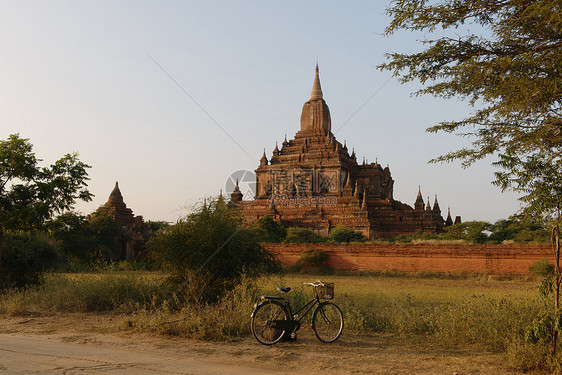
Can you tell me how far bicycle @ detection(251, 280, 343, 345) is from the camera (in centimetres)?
679

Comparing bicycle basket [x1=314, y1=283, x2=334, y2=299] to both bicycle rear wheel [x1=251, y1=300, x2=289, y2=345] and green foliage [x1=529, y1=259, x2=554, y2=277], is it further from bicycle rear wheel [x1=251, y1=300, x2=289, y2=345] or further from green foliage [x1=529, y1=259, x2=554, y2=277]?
green foliage [x1=529, y1=259, x2=554, y2=277]

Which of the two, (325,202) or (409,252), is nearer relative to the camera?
(409,252)

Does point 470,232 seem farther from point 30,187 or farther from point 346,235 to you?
→ point 30,187

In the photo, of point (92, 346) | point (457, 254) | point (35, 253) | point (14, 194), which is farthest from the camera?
point (457, 254)

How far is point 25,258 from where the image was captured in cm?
1260

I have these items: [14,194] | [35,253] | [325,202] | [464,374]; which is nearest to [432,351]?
[464,374]

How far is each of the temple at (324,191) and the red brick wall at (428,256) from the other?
37.2 feet

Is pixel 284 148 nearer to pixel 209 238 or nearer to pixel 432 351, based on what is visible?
pixel 209 238

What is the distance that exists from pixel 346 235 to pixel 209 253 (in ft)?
87.2

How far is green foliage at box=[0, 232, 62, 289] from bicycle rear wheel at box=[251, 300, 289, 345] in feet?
25.9

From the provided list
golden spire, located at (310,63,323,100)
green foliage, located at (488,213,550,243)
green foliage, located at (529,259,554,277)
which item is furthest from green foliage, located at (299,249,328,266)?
golden spire, located at (310,63,323,100)

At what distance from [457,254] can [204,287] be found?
17614 millimetres

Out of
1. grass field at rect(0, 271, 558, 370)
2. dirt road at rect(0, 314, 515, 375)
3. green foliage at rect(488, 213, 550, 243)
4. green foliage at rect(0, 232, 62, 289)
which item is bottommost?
dirt road at rect(0, 314, 515, 375)

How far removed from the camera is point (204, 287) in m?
9.99
